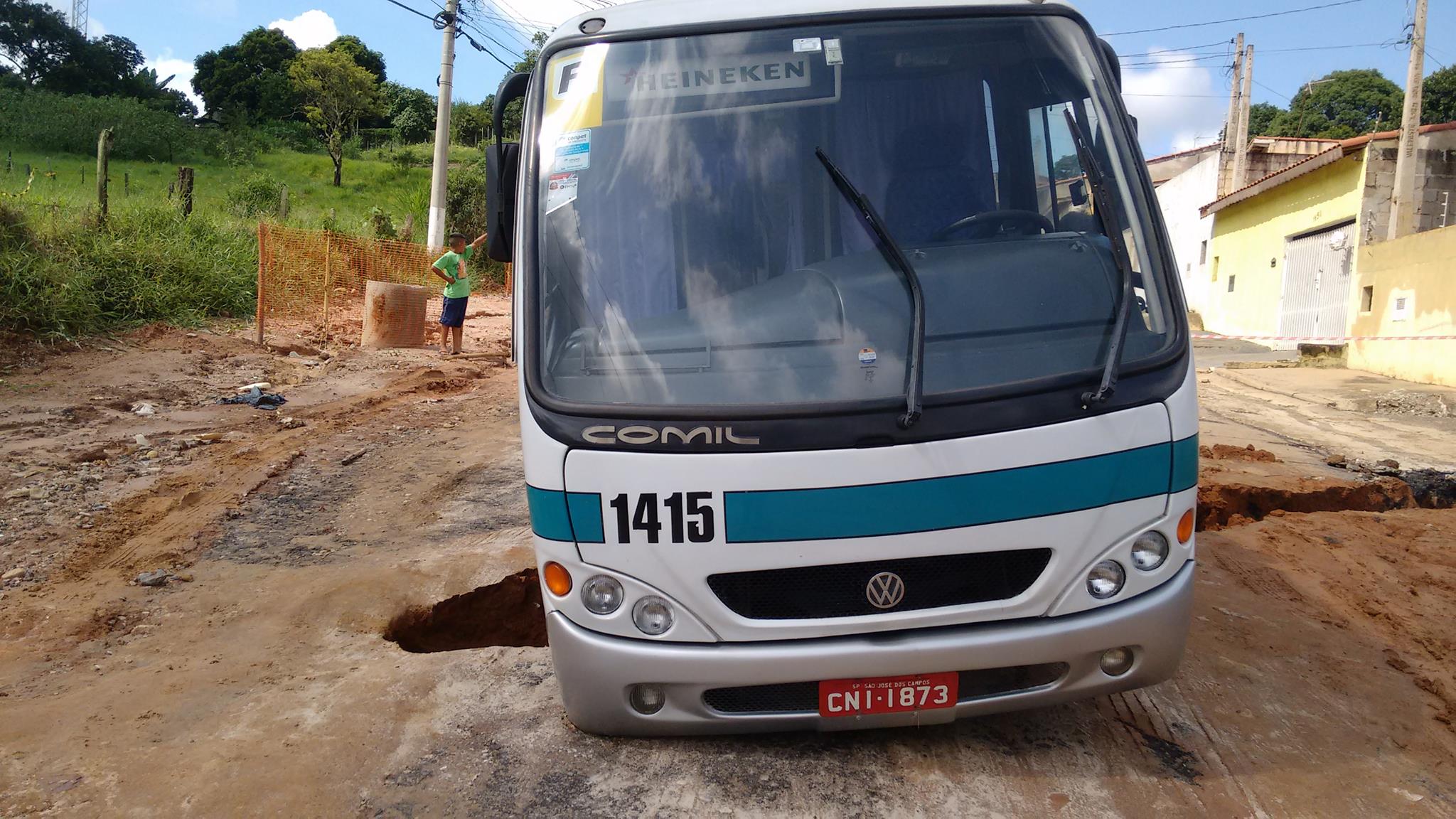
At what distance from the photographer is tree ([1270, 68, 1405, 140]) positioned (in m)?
53.7

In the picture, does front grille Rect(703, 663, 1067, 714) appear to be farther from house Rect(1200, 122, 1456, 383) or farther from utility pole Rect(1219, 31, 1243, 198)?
utility pole Rect(1219, 31, 1243, 198)

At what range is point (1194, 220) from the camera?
96.1 ft

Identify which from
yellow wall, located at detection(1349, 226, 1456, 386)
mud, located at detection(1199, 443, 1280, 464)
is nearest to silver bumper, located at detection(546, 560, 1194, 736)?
mud, located at detection(1199, 443, 1280, 464)

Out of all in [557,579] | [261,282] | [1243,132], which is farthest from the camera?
[1243,132]

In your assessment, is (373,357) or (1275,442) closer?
(1275,442)

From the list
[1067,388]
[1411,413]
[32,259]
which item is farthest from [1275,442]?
[32,259]

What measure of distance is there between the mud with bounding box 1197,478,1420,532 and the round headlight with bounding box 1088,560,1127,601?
149 inches

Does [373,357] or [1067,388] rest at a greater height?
[1067,388]

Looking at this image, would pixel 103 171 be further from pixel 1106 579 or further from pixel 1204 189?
pixel 1204 189

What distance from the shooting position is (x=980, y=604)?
9.57 ft

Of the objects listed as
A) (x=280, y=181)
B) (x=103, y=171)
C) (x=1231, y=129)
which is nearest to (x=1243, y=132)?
(x=1231, y=129)

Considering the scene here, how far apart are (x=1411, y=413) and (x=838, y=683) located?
10.8 m

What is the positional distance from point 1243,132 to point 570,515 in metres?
29.4

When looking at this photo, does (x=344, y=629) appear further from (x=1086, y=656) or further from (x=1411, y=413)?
(x=1411, y=413)
